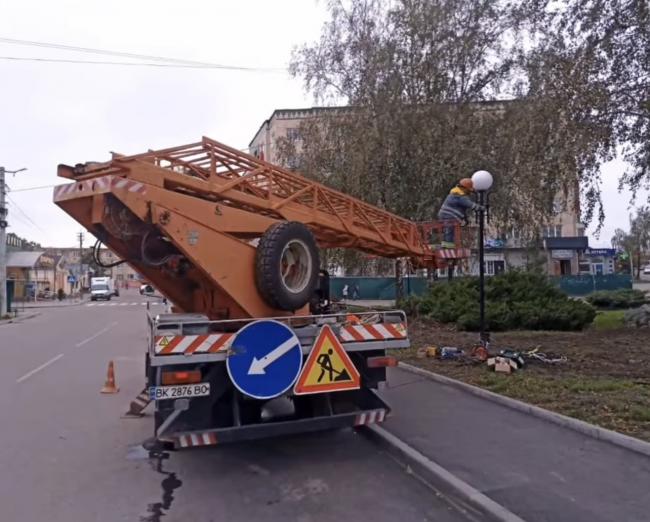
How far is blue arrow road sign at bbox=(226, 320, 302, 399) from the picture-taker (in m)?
5.50

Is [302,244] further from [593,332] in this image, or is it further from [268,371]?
[593,332]

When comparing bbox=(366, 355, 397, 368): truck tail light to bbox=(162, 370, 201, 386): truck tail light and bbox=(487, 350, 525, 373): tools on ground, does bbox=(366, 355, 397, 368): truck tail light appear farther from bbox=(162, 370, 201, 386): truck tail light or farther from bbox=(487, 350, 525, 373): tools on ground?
bbox=(487, 350, 525, 373): tools on ground

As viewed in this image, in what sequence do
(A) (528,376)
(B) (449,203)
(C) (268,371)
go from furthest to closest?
(B) (449,203)
(A) (528,376)
(C) (268,371)

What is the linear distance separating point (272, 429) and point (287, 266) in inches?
76.6

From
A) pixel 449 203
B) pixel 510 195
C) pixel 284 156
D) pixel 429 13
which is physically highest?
pixel 429 13

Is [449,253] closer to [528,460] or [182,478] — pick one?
[528,460]

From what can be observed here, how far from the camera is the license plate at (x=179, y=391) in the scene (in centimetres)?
527

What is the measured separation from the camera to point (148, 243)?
6.52m

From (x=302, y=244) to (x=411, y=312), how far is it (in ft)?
43.6

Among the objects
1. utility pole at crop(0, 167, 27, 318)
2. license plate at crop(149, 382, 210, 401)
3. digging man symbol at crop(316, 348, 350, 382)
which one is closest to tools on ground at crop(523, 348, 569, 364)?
digging man symbol at crop(316, 348, 350, 382)

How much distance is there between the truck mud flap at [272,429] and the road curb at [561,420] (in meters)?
2.06

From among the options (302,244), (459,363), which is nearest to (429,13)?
(459,363)

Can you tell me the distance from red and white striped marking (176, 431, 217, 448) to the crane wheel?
62.9 inches

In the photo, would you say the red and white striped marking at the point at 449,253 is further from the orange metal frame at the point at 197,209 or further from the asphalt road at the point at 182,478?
the asphalt road at the point at 182,478
